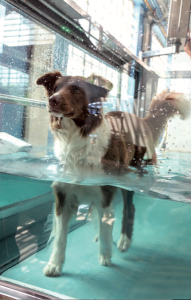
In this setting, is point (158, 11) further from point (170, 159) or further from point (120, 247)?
point (120, 247)

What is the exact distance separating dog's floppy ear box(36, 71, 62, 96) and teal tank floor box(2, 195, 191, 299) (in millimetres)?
1060

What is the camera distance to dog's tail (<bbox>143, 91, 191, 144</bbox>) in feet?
5.57

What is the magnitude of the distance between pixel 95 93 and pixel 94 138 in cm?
34

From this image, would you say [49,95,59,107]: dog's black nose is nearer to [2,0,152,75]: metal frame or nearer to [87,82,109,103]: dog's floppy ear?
[87,82,109,103]: dog's floppy ear

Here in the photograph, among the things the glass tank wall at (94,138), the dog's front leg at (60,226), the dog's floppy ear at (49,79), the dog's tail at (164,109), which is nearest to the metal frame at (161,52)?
the glass tank wall at (94,138)

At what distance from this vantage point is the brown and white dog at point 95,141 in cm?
163

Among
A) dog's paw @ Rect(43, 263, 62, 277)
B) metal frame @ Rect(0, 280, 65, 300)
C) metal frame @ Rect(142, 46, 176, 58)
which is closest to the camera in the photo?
metal frame @ Rect(0, 280, 65, 300)

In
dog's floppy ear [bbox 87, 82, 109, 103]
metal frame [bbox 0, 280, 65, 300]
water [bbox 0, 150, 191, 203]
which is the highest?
dog's floppy ear [bbox 87, 82, 109, 103]

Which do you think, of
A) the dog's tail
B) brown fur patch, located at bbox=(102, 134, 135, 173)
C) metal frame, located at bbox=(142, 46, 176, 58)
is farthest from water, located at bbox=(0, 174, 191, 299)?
metal frame, located at bbox=(142, 46, 176, 58)

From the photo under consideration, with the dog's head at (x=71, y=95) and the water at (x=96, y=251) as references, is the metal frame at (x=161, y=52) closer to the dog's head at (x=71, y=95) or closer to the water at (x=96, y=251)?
the dog's head at (x=71, y=95)

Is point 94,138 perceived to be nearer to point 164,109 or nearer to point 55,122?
point 55,122

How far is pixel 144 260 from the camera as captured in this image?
4.71 ft

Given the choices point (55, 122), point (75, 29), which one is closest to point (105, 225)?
point (55, 122)

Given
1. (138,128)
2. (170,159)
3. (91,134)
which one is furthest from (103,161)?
(170,159)
